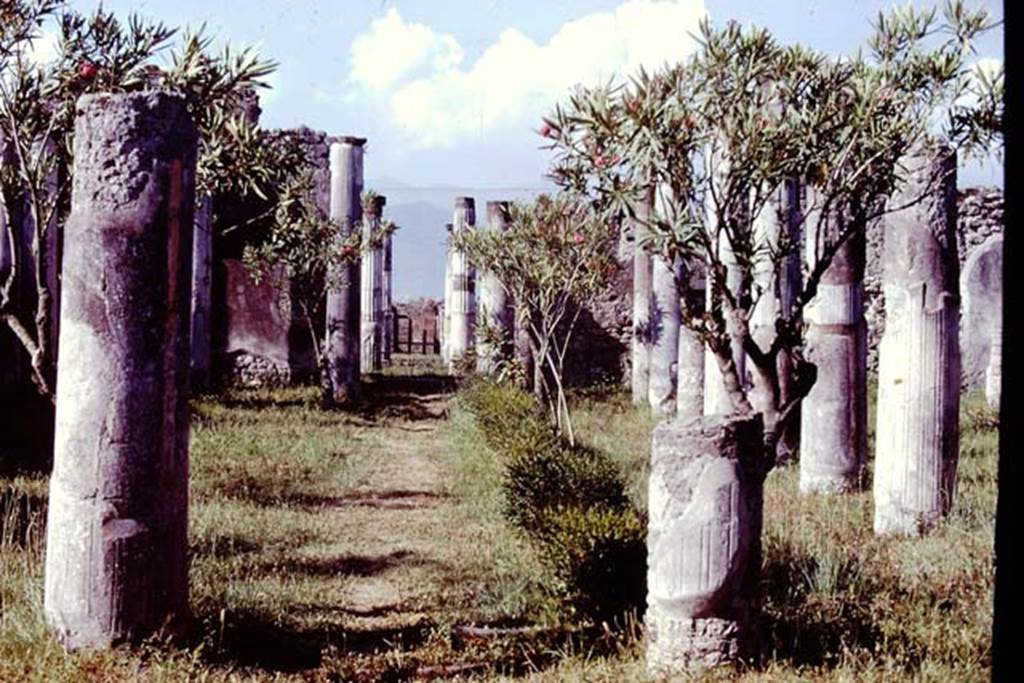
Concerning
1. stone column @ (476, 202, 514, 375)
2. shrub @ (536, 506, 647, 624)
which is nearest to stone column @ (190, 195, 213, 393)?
stone column @ (476, 202, 514, 375)

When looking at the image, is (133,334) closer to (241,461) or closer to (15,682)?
(15,682)

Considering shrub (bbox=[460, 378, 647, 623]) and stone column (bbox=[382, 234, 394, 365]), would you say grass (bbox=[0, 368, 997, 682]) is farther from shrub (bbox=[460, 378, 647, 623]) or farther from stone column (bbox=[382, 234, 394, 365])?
stone column (bbox=[382, 234, 394, 365])

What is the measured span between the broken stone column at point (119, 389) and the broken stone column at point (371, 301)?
64.3 feet

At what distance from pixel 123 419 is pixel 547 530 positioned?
2883 mm

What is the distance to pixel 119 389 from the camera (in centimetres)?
535

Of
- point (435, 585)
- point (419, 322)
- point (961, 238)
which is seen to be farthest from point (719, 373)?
point (419, 322)

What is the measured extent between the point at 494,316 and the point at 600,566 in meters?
12.9

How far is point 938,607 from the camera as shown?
632 cm

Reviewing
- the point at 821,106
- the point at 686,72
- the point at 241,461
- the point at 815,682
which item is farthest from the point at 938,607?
the point at 241,461

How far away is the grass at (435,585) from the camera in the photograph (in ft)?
17.7

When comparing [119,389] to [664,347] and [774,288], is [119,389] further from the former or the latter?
[664,347]

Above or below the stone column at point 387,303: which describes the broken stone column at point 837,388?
below

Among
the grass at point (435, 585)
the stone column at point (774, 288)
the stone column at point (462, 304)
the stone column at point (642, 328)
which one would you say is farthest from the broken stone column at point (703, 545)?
the stone column at point (462, 304)

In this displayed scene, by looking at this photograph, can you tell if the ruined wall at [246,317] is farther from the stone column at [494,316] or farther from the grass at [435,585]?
the grass at [435,585]
